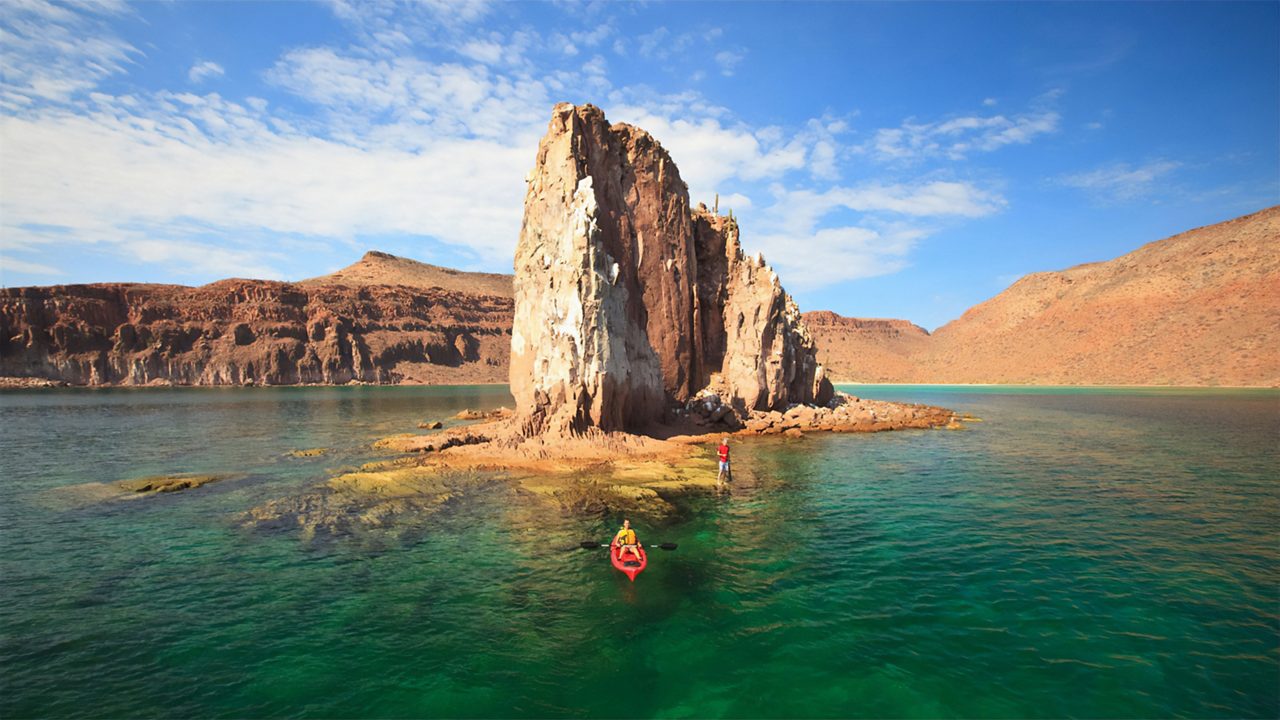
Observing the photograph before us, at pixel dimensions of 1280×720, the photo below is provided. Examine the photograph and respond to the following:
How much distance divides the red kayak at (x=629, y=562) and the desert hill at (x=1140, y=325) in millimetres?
112773

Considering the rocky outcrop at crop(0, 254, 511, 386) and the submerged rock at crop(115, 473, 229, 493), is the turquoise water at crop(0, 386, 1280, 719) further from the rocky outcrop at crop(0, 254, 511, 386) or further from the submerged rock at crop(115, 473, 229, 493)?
the rocky outcrop at crop(0, 254, 511, 386)

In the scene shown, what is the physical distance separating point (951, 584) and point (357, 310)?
132 m

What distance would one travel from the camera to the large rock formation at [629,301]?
2800 centimetres

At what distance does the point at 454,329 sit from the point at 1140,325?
468 ft

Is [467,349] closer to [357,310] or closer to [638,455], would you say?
[357,310]

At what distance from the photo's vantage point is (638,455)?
27484mm

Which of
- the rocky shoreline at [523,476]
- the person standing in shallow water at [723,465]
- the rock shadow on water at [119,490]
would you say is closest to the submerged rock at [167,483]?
the rock shadow on water at [119,490]

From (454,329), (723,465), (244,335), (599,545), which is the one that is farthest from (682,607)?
(454,329)

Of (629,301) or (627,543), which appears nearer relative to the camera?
(627,543)

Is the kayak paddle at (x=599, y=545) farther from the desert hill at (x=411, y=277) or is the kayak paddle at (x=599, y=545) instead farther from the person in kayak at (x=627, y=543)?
the desert hill at (x=411, y=277)

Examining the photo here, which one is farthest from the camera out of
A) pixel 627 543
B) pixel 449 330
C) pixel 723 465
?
pixel 449 330

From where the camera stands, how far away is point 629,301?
32.3 m

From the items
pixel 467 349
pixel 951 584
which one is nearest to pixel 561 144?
pixel 951 584

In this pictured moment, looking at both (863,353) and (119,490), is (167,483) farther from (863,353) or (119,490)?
(863,353)
